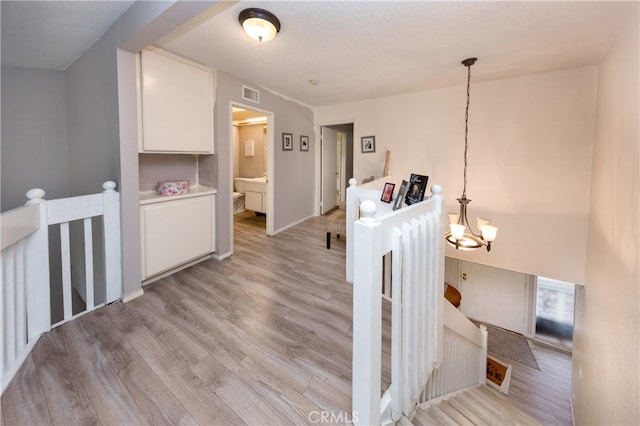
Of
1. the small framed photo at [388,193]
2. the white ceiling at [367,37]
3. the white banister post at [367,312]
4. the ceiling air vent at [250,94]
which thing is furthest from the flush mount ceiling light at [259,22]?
the white banister post at [367,312]

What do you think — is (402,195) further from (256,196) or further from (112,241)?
(256,196)

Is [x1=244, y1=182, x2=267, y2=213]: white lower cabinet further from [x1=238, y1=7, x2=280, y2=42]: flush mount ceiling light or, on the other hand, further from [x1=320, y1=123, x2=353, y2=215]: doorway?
[x1=238, y1=7, x2=280, y2=42]: flush mount ceiling light

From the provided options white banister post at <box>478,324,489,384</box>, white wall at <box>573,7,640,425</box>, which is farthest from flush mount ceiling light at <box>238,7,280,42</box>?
white banister post at <box>478,324,489,384</box>

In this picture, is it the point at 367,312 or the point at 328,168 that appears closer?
the point at 367,312

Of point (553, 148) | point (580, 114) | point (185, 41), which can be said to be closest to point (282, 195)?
point (185, 41)

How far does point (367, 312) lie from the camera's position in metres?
0.98

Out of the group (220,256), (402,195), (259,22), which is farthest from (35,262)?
(402,195)

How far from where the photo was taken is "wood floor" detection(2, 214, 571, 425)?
119 cm

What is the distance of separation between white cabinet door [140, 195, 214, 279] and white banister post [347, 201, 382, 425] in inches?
85.9

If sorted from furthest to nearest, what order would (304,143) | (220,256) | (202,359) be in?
(304,143) → (220,256) → (202,359)

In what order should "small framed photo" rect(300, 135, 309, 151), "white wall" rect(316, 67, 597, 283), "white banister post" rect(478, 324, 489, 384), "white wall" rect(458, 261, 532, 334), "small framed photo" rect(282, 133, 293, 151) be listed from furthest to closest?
"small framed photo" rect(300, 135, 309, 151)
"white wall" rect(458, 261, 532, 334)
"small framed photo" rect(282, 133, 293, 151)
"white wall" rect(316, 67, 597, 283)
"white banister post" rect(478, 324, 489, 384)

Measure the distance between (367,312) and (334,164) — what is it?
16.2ft

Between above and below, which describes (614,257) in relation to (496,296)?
above

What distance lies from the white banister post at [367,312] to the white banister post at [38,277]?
199cm
